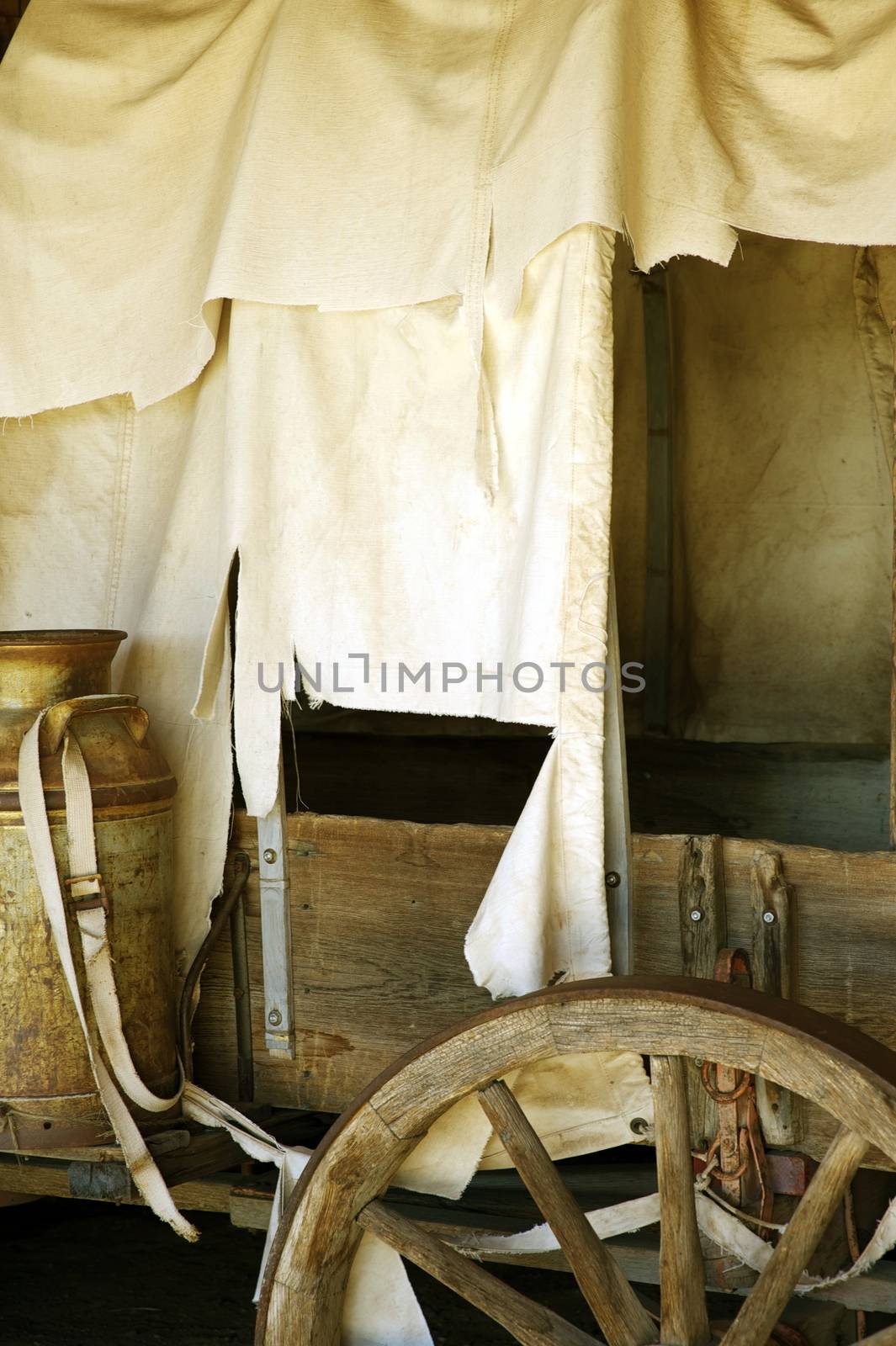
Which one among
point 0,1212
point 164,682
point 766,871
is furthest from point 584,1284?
point 0,1212

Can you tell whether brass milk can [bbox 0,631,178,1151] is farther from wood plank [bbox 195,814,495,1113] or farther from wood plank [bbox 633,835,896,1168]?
wood plank [bbox 633,835,896,1168]

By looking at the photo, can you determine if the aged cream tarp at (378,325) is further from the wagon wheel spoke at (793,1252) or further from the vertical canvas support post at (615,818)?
the wagon wheel spoke at (793,1252)

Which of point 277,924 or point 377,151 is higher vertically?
point 377,151

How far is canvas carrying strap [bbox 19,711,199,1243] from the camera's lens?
7.79 ft

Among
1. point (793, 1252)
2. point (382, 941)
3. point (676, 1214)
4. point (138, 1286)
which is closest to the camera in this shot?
point (793, 1252)

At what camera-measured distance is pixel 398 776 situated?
4289 mm

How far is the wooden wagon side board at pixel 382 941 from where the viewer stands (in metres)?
2.34

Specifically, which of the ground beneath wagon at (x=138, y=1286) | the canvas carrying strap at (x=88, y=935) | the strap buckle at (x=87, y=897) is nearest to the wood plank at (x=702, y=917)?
the canvas carrying strap at (x=88, y=935)

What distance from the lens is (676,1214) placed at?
1.99m

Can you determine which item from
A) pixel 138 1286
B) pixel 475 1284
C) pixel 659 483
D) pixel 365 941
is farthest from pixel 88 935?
pixel 659 483

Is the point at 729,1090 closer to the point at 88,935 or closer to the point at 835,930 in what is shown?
the point at 835,930

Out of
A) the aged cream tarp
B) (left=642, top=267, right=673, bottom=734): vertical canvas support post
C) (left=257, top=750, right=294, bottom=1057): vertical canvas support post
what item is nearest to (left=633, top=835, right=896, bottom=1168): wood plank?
the aged cream tarp

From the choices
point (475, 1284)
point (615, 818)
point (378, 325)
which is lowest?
point (475, 1284)

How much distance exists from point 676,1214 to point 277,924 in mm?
996
